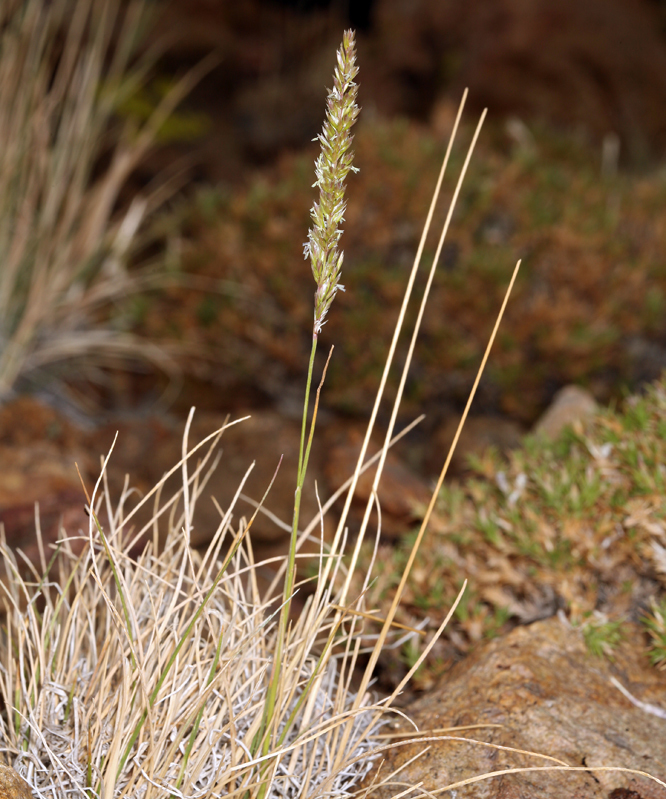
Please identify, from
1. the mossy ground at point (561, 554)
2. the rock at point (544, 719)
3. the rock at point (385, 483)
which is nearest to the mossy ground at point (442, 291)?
the rock at point (385, 483)

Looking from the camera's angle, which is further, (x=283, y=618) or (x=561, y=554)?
(x=561, y=554)

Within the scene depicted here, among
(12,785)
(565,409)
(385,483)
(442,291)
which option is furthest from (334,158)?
(442,291)

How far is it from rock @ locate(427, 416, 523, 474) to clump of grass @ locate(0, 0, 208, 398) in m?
1.62

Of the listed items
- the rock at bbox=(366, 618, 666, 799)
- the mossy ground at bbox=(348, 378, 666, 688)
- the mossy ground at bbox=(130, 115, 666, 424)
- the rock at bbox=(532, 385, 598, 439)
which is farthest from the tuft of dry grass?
the mossy ground at bbox=(130, 115, 666, 424)

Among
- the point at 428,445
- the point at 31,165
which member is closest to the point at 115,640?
the point at 428,445

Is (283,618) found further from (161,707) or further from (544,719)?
(544,719)

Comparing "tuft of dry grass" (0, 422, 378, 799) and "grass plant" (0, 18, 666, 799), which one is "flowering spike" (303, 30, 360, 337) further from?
"tuft of dry grass" (0, 422, 378, 799)

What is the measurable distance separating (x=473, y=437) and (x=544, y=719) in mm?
2337

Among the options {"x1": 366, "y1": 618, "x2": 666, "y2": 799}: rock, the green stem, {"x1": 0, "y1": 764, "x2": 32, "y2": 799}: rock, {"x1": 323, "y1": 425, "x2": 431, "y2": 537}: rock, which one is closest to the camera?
the green stem

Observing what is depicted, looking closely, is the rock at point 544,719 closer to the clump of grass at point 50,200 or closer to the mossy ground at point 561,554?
the mossy ground at point 561,554

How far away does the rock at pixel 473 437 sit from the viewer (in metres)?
3.84

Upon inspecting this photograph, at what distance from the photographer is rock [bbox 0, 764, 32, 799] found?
51.4 inches

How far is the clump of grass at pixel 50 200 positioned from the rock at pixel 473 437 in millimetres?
1622

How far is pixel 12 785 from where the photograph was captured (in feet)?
4.38
